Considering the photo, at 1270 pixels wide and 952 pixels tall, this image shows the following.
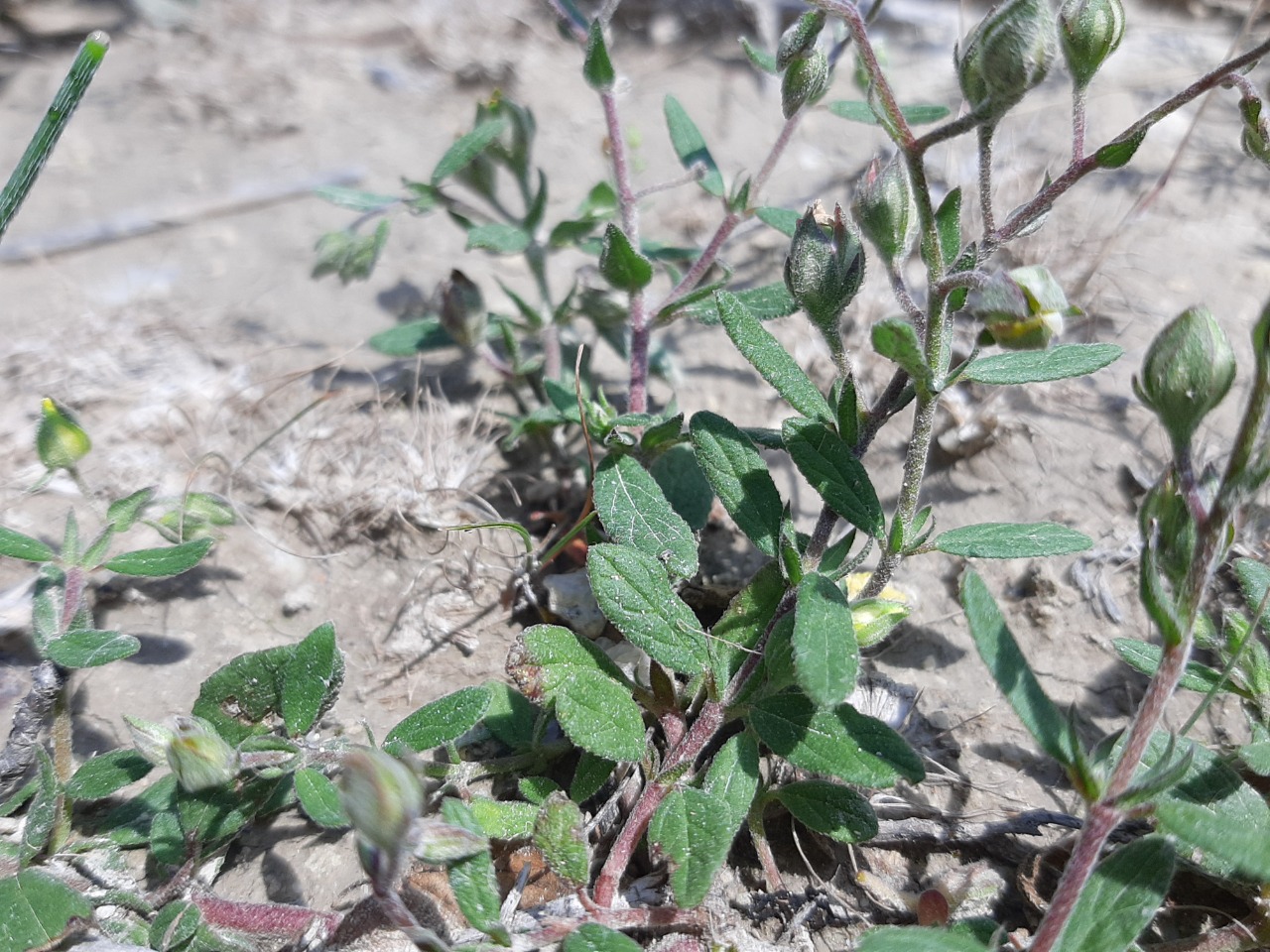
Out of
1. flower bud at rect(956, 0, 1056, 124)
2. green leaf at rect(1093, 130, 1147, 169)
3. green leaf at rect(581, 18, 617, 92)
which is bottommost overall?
green leaf at rect(1093, 130, 1147, 169)

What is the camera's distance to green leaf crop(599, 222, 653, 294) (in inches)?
68.8

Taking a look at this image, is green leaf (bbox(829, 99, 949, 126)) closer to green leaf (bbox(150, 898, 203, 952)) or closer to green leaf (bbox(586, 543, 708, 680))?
green leaf (bbox(586, 543, 708, 680))

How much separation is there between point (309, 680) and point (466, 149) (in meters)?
1.17

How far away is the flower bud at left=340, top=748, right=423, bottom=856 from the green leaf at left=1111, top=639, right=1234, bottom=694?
110 centimetres

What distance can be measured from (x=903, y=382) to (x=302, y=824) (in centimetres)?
122

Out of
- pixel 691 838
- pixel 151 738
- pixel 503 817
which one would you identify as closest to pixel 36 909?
pixel 151 738

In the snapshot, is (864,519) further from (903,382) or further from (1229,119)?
(1229,119)

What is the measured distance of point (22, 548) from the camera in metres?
1.56

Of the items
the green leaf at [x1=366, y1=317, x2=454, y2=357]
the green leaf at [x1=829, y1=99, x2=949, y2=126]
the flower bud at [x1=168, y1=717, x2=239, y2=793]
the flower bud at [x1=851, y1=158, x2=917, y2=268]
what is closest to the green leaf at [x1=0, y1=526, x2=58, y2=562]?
the flower bud at [x1=168, y1=717, x2=239, y2=793]

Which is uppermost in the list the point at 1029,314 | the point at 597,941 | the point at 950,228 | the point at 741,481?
the point at 950,228

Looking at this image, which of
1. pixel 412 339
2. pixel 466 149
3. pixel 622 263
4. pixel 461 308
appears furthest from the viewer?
pixel 412 339

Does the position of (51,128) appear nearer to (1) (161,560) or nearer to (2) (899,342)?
(1) (161,560)

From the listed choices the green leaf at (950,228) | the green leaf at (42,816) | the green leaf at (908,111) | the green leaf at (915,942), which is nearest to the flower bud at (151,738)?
the green leaf at (42,816)

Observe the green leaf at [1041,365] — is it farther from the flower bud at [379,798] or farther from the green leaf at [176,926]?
the green leaf at [176,926]
